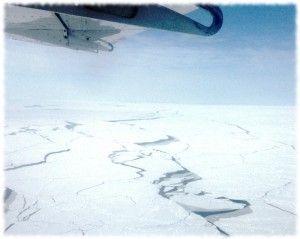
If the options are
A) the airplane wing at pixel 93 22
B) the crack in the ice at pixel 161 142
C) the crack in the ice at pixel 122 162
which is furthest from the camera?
the crack in the ice at pixel 161 142

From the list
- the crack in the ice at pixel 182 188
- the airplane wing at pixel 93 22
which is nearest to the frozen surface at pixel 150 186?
the crack in the ice at pixel 182 188

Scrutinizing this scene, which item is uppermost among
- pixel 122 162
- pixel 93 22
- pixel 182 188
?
pixel 93 22

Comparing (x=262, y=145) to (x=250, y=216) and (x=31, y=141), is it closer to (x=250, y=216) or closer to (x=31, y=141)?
(x=250, y=216)

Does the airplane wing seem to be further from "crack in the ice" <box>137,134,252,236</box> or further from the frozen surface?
"crack in the ice" <box>137,134,252,236</box>

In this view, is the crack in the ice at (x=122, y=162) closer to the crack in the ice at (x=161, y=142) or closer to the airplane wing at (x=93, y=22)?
the crack in the ice at (x=161, y=142)

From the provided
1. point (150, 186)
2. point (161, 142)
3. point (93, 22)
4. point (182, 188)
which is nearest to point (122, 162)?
point (150, 186)

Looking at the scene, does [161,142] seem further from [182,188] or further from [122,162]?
[182,188]
